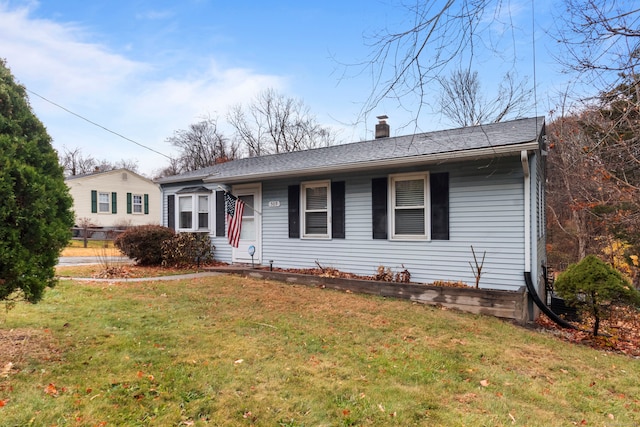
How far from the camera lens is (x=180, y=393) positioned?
2.87 m

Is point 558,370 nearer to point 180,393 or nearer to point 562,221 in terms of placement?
point 180,393

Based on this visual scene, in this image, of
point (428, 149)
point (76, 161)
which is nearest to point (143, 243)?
point (428, 149)

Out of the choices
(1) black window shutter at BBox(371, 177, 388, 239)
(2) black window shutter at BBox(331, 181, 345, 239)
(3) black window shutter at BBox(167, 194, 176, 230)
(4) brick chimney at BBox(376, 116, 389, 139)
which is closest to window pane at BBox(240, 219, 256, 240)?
(2) black window shutter at BBox(331, 181, 345, 239)

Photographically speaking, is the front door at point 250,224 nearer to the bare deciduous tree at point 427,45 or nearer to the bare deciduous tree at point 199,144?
the bare deciduous tree at point 427,45

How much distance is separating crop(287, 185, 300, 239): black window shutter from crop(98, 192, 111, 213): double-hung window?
18.7 meters

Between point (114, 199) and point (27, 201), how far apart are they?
2253cm

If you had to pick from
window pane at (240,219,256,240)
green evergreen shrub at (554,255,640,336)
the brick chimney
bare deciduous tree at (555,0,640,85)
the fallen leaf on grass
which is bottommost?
the fallen leaf on grass

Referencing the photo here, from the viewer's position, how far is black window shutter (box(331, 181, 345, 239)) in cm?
823

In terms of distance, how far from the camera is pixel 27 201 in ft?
10.4

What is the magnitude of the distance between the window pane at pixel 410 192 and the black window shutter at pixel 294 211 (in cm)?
253

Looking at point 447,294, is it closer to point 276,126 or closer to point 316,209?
point 316,209

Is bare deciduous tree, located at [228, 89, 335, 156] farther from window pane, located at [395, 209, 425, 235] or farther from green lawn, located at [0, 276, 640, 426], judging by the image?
green lawn, located at [0, 276, 640, 426]

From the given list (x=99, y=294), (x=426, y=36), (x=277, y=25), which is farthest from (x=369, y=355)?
(x=99, y=294)

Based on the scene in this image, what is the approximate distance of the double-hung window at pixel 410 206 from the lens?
7.29m
